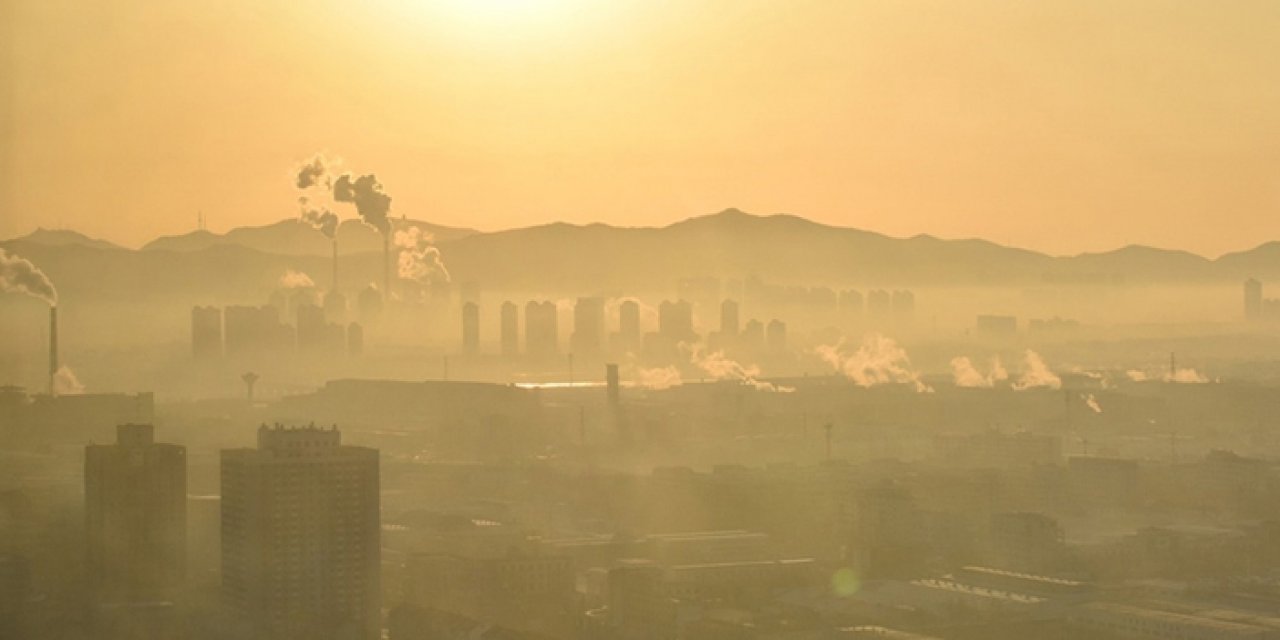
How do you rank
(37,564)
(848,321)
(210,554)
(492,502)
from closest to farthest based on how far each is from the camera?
(37,564), (210,554), (492,502), (848,321)

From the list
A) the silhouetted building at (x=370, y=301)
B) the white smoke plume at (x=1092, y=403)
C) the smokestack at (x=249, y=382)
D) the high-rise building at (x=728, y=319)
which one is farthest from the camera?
the high-rise building at (x=728, y=319)

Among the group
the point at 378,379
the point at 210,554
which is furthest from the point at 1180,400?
the point at 210,554

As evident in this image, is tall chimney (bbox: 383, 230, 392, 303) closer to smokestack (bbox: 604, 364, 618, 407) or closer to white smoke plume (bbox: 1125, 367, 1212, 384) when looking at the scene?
smokestack (bbox: 604, 364, 618, 407)

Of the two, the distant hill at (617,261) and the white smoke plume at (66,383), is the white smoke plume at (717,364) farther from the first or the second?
the white smoke plume at (66,383)

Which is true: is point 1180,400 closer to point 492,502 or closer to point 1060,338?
point 1060,338

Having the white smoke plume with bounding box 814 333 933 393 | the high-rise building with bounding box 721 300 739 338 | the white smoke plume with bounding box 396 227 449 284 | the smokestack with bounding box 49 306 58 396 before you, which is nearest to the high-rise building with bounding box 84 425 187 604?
the smokestack with bounding box 49 306 58 396

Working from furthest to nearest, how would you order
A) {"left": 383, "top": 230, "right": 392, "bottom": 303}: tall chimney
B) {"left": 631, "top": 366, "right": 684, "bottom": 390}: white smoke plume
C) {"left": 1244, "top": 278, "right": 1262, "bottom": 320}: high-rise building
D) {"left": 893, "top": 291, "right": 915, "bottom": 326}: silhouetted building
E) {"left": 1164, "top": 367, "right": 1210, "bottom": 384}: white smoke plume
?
1. {"left": 1244, "top": 278, "right": 1262, "bottom": 320}: high-rise building
2. {"left": 893, "top": 291, "right": 915, "bottom": 326}: silhouetted building
3. {"left": 1164, "top": 367, "right": 1210, "bottom": 384}: white smoke plume
4. {"left": 631, "top": 366, "right": 684, "bottom": 390}: white smoke plume
5. {"left": 383, "top": 230, "right": 392, "bottom": 303}: tall chimney

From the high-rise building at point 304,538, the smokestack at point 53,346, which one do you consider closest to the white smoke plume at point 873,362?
the smokestack at point 53,346
